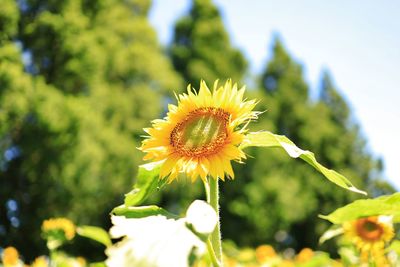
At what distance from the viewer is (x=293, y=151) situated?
0.67 m

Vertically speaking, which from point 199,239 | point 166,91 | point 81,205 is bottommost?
point 199,239

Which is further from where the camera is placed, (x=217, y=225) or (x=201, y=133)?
(x=201, y=133)

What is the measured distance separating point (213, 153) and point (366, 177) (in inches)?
571

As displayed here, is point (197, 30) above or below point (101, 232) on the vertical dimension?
above

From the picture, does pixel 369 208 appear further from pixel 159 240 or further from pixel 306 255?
pixel 306 255

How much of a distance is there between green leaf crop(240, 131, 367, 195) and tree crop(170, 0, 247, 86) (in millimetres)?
11094

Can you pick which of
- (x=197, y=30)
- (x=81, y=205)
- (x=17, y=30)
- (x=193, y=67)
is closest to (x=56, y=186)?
(x=81, y=205)

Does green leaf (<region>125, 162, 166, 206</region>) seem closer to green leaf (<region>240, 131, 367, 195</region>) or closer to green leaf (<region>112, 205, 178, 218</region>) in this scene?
green leaf (<region>112, 205, 178, 218</region>)

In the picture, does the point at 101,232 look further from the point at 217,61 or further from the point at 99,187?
the point at 217,61

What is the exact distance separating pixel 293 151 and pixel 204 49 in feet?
39.4

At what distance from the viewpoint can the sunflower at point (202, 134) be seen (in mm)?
748

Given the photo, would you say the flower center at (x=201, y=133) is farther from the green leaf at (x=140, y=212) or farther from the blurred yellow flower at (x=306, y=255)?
the blurred yellow flower at (x=306, y=255)

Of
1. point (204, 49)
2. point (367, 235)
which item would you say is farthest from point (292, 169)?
point (367, 235)

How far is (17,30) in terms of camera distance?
7648 mm
